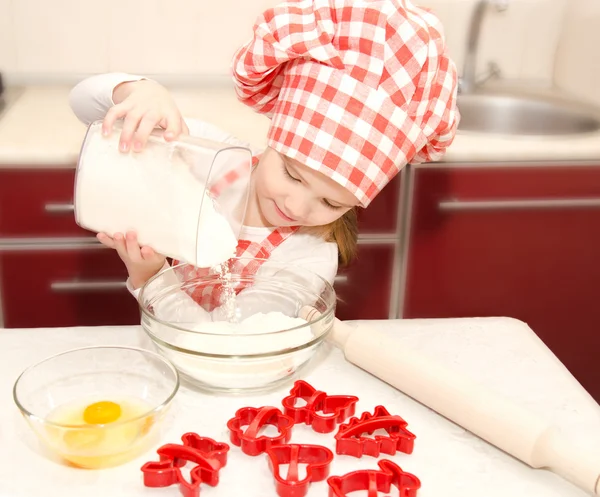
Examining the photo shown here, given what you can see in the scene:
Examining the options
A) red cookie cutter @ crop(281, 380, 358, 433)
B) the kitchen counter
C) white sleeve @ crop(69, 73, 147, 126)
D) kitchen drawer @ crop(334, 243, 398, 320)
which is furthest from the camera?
kitchen drawer @ crop(334, 243, 398, 320)

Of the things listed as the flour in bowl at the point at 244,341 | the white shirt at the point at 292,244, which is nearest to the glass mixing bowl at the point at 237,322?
the flour in bowl at the point at 244,341

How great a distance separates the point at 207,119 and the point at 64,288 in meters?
0.55

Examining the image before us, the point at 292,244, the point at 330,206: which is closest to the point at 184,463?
the point at 330,206

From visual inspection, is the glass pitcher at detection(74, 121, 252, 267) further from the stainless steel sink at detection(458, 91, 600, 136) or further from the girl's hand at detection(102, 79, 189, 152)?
the stainless steel sink at detection(458, 91, 600, 136)

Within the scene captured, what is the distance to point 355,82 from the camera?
99 cm

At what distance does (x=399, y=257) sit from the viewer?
6.04 feet

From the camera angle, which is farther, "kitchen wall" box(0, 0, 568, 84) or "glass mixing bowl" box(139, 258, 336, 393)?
"kitchen wall" box(0, 0, 568, 84)

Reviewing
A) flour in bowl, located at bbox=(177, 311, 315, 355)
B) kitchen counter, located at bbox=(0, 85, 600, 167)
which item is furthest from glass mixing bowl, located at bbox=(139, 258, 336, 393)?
kitchen counter, located at bbox=(0, 85, 600, 167)

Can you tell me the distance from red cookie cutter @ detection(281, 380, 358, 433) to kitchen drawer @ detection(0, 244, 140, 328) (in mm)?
1023

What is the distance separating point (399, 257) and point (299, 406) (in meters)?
1.06

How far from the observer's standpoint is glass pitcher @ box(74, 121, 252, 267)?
Result: 32.7 inches

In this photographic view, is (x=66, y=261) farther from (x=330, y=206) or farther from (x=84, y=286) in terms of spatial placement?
(x=330, y=206)

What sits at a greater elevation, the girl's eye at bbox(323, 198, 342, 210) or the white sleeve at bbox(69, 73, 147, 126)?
the white sleeve at bbox(69, 73, 147, 126)

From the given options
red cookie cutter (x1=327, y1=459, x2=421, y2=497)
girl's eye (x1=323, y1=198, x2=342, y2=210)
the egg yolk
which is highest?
girl's eye (x1=323, y1=198, x2=342, y2=210)
